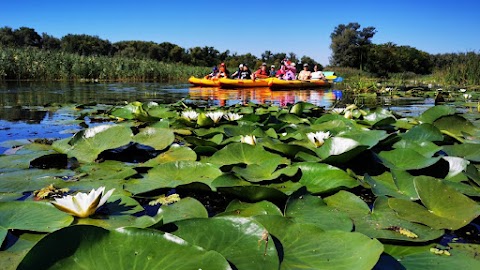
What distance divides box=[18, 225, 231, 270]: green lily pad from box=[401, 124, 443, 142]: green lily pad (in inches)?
64.5

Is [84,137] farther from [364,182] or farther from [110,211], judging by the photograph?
[364,182]

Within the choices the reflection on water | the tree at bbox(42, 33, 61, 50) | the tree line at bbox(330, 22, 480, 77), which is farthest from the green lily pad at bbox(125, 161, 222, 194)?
the tree at bbox(42, 33, 61, 50)

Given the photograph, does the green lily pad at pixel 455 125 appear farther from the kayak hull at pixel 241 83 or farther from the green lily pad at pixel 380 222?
the kayak hull at pixel 241 83

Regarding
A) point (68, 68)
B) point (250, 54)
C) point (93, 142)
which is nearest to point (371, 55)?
point (250, 54)

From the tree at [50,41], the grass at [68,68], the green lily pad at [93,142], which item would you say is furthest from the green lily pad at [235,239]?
the tree at [50,41]

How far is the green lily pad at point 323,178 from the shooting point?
1309mm

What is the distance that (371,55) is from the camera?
111 feet

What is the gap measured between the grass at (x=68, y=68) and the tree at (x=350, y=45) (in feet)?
73.0

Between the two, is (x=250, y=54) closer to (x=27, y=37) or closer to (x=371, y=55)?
(x=371, y=55)

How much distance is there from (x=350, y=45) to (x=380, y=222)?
37419mm

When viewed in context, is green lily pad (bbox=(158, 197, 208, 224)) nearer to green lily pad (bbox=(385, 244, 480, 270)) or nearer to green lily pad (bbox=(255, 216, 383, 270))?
green lily pad (bbox=(255, 216, 383, 270))

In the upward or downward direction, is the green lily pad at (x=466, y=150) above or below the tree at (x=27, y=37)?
below

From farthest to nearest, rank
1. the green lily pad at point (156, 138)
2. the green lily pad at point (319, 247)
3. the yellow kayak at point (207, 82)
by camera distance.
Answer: the yellow kayak at point (207, 82), the green lily pad at point (156, 138), the green lily pad at point (319, 247)

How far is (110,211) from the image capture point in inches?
43.3
